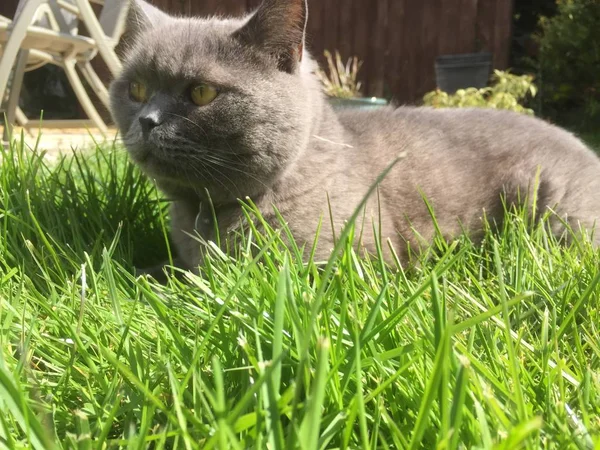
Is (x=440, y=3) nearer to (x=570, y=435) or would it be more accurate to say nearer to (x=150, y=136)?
(x=150, y=136)

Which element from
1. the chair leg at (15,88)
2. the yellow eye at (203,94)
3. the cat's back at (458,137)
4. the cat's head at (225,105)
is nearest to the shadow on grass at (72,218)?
the cat's head at (225,105)

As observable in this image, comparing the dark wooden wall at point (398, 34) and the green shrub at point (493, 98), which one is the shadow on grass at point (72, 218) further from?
the dark wooden wall at point (398, 34)

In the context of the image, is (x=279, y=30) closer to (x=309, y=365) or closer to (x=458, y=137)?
(x=458, y=137)

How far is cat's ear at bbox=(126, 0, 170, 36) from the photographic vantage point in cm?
162

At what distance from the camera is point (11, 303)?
3.40ft

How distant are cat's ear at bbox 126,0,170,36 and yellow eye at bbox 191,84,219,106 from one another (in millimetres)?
322

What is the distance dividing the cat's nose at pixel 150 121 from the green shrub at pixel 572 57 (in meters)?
4.67

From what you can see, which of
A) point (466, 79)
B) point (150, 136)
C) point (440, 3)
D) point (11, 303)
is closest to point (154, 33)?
point (150, 136)

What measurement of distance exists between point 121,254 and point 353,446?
3.32ft

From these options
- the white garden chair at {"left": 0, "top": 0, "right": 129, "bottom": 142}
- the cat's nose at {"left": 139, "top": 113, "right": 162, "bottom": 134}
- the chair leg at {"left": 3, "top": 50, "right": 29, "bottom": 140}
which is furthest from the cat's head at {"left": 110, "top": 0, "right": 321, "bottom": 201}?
the chair leg at {"left": 3, "top": 50, "right": 29, "bottom": 140}

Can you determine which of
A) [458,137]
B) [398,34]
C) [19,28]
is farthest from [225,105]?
[398,34]

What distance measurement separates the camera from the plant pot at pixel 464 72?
5.41m

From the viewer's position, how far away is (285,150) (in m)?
1.42

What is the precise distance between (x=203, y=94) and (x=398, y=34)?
534cm
